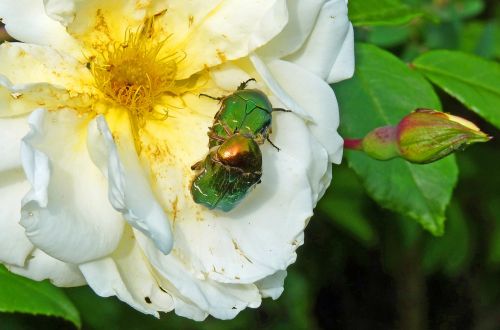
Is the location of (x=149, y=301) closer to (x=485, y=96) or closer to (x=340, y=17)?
(x=340, y=17)

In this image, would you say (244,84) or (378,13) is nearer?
(244,84)

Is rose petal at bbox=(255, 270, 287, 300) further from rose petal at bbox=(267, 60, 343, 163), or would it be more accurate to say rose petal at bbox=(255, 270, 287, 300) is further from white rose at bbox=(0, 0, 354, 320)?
rose petal at bbox=(267, 60, 343, 163)

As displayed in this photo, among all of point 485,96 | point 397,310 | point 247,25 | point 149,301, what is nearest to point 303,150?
point 247,25

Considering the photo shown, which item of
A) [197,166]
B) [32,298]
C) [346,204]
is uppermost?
[197,166]

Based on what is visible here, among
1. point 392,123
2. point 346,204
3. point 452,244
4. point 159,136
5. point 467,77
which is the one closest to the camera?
point 159,136

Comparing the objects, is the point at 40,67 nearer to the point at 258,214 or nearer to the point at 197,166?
the point at 197,166

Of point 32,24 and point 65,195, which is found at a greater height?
point 32,24

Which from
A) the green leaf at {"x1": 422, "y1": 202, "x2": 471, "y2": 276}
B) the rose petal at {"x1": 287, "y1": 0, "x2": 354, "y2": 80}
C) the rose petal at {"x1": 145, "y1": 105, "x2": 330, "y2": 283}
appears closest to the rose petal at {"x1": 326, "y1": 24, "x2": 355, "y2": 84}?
the rose petal at {"x1": 287, "y1": 0, "x2": 354, "y2": 80}

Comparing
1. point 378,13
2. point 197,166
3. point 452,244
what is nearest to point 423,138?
point 197,166
